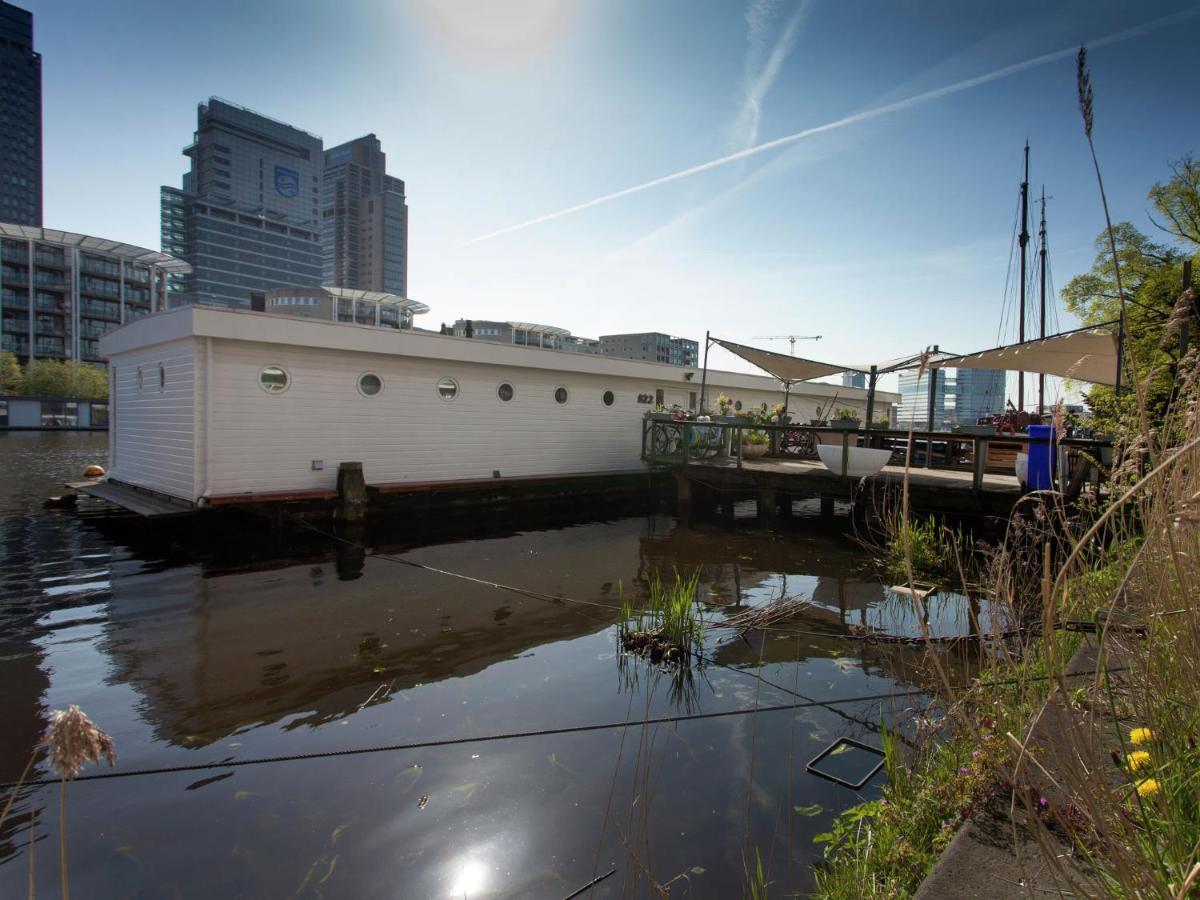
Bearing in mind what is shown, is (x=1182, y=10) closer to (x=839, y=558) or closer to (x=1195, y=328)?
(x=1195, y=328)

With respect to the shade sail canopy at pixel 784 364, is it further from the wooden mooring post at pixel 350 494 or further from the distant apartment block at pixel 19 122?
the distant apartment block at pixel 19 122

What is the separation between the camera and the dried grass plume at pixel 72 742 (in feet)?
3.83

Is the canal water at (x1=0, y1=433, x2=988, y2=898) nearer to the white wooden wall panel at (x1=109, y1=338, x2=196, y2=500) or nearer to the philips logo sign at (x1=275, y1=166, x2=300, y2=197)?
the white wooden wall panel at (x1=109, y1=338, x2=196, y2=500)

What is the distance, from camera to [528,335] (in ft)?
195

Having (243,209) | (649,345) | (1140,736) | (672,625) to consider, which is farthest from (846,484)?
(243,209)

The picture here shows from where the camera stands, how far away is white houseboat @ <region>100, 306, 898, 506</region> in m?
9.86

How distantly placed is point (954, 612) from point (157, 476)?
38.4 feet

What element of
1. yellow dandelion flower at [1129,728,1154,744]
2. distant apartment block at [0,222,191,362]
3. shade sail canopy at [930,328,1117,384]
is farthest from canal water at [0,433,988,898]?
distant apartment block at [0,222,191,362]

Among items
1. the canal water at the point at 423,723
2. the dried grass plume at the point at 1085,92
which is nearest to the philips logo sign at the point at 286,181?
the canal water at the point at 423,723

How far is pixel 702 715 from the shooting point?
4.12 m

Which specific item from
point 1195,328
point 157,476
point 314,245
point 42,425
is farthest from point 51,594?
point 314,245

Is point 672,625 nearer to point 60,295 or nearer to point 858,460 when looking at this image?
point 858,460

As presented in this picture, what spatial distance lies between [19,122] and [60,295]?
104352mm

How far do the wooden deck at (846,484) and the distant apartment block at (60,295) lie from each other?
62923mm
